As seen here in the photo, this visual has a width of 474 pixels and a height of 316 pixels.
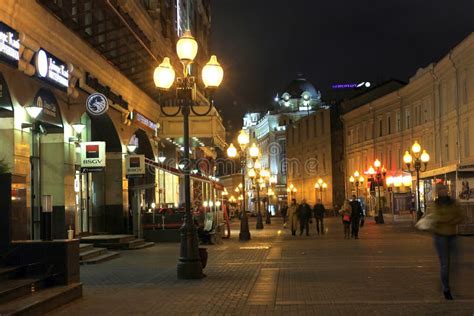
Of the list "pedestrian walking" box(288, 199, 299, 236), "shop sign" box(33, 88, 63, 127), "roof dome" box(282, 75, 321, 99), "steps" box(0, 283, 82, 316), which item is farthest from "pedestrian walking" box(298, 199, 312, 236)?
"roof dome" box(282, 75, 321, 99)

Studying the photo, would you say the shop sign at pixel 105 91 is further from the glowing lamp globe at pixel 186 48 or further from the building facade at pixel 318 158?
the building facade at pixel 318 158

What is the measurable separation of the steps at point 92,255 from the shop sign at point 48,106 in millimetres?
3636

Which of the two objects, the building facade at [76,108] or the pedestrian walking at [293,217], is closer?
the building facade at [76,108]

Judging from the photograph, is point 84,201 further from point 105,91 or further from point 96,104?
point 96,104

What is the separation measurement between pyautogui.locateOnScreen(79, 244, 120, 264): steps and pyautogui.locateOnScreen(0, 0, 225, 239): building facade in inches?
35.5

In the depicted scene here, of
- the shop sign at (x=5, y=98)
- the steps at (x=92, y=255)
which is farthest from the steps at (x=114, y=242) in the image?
the shop sign at (x=5, y=98)

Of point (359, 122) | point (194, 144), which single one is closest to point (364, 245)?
point (194, 144)

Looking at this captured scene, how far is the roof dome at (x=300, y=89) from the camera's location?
11712 cm

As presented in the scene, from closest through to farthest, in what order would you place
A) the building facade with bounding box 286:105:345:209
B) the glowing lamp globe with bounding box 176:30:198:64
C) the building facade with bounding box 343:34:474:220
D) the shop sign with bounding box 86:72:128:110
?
the glowing lamp globe with bounding box 176:30:198:64 < the shop sign with bounding box 86:72:128:110 < the building facade with bounding box 343:34:474:220 < the building facade with bounding box 286:105:345:209

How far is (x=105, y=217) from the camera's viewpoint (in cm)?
2627

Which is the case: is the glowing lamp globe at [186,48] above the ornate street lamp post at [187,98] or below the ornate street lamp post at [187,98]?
above

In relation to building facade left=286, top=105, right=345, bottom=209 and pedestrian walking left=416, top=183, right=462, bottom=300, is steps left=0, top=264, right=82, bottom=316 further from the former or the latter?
building facade left=286, top=105, right=345, bottom=209

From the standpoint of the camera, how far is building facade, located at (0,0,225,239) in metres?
16.4

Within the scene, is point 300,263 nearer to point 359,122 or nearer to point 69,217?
point 69,217
